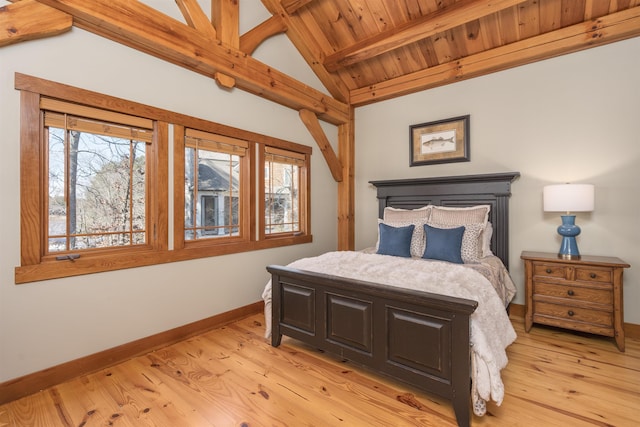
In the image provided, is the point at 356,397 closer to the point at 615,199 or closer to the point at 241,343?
the point at 241,343

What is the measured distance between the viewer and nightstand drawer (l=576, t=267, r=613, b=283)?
7.91 feet

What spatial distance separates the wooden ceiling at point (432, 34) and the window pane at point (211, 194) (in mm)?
1862

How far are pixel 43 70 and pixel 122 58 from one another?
1.74 feet

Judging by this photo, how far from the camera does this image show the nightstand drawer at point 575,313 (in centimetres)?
243

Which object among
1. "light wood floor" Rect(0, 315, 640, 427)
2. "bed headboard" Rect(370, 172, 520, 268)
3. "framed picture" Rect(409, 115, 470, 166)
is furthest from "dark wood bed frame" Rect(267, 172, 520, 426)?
"framed picture" Rect(409, 115, 470, 166)

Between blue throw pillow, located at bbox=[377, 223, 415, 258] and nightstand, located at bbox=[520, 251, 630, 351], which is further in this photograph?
blue throw pillow, located at bbox=[377, 223, 415, 258]

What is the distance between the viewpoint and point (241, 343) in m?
2.55

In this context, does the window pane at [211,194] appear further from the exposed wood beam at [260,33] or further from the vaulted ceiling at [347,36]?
the exposed wood beam at [260,33]

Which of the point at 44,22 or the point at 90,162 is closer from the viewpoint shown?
the point at 44,22

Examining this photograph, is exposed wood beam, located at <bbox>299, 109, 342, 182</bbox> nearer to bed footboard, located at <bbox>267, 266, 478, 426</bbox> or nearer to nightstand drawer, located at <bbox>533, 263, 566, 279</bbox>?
bed footboard, located at <bbox>267, 266, 478, 426</bbox>

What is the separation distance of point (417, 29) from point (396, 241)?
2.28 metres

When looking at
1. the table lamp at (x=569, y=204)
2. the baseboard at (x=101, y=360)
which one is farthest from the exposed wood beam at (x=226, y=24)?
the table lamp at (x=569, y=204)

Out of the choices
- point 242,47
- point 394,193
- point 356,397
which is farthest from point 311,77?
point 356,397

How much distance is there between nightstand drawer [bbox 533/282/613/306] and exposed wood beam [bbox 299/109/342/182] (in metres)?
2.74
